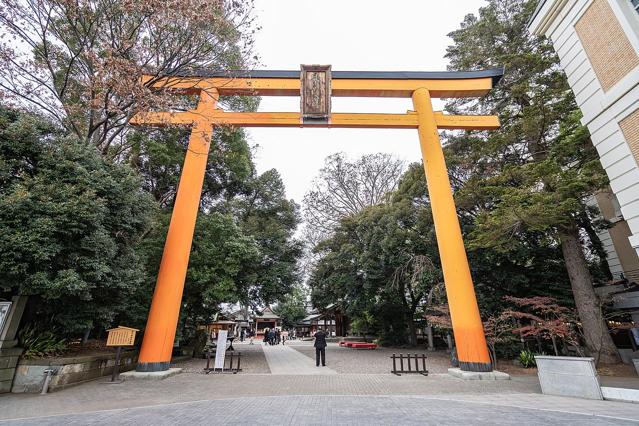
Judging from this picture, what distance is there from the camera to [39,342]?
6.99m

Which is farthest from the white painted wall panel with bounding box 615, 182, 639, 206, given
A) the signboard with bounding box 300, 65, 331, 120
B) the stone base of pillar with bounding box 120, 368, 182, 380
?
the stone base of pillar with bounding box 120, 368, 182, 380

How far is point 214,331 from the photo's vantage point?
26.2m

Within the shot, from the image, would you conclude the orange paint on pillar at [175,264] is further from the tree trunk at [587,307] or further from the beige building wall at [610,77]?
the tree trunk at [587,307]

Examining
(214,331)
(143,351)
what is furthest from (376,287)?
(214,331)

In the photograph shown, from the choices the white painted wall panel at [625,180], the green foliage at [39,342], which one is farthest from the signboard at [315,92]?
the green foliage at [39,342]

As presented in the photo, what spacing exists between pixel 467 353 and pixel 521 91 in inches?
342

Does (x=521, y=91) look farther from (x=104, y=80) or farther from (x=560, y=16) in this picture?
(x=104, y=80)

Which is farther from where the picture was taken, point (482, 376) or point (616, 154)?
point (482, 376)

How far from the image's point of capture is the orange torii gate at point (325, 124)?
8.64m

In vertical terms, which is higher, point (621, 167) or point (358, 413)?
point (621, 167)

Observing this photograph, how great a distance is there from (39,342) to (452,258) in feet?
35.9

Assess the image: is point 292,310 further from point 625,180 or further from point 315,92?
point 625,180

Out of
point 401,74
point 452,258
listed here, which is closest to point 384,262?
point 452,258

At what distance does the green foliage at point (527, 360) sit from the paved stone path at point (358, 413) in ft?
16.7
